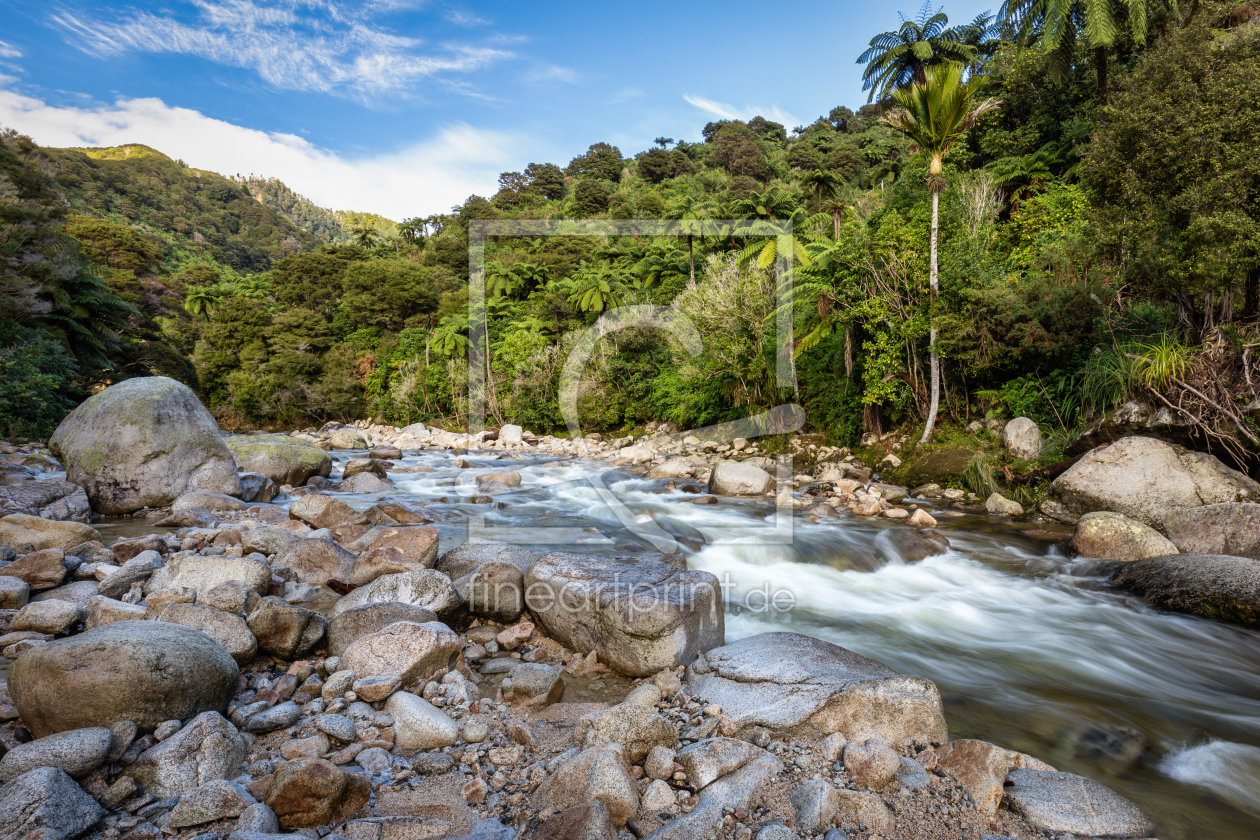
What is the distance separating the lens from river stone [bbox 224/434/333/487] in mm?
12914

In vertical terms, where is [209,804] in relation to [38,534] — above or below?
below

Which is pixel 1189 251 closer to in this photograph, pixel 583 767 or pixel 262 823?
pixel 583 767

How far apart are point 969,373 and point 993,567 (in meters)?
7.44

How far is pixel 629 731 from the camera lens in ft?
11.8

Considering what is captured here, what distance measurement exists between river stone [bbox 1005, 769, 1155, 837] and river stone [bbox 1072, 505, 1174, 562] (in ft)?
20.6

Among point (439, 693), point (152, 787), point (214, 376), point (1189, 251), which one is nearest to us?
point (152, 787)

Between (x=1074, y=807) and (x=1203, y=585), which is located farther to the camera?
(x=1203, y=585)

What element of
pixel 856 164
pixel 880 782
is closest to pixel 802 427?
pixel 880 782

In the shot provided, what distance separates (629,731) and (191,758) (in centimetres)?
257

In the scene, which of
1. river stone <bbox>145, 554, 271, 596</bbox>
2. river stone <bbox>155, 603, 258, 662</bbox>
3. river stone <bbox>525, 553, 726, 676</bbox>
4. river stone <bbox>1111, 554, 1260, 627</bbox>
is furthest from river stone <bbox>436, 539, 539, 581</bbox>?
river stone <bbox>1111, 554, 1260, 627</bbox>

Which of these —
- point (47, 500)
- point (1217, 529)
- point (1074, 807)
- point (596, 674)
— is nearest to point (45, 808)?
point (596, 674)

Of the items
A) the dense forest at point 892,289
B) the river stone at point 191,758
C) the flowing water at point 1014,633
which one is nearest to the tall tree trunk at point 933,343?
the dense forest at point 892,289

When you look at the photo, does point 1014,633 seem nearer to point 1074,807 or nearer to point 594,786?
point 1074,807

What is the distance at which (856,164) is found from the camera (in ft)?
183
